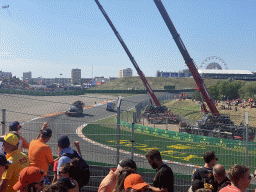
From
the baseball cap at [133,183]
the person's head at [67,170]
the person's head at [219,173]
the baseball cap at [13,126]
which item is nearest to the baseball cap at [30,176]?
the person's head at [67,170]

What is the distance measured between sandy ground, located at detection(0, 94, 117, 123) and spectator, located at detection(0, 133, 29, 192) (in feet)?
10.6

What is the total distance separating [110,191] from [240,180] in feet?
5.00

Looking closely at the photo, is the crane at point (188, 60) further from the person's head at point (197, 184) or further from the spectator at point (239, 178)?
the spectator at point (239, 178)

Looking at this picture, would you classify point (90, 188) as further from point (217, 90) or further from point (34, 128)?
point (217, 90)

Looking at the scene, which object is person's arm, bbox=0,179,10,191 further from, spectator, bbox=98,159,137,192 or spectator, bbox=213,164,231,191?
spectator, bbox=213,164,231,191

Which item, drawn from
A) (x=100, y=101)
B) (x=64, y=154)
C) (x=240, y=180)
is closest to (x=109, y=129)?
(x=100, y=101)

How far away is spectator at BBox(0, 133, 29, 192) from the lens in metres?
3.65

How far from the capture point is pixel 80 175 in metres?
3.68

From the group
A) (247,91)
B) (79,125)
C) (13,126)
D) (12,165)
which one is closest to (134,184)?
(12,165)

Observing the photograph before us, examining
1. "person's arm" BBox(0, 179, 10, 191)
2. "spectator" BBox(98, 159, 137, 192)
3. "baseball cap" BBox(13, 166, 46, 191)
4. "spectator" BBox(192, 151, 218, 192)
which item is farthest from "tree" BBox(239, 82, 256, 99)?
"baseball cap" BBox(13, 166, 46, 191)

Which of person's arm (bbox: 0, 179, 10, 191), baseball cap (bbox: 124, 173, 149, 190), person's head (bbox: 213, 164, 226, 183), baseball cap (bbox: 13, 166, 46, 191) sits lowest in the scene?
person's arm (bbox: 0, 179, 10, 191)

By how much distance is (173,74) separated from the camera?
161 metres

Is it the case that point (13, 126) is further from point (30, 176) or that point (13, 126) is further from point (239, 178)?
point (239, 178)

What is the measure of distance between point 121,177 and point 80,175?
776 mm
